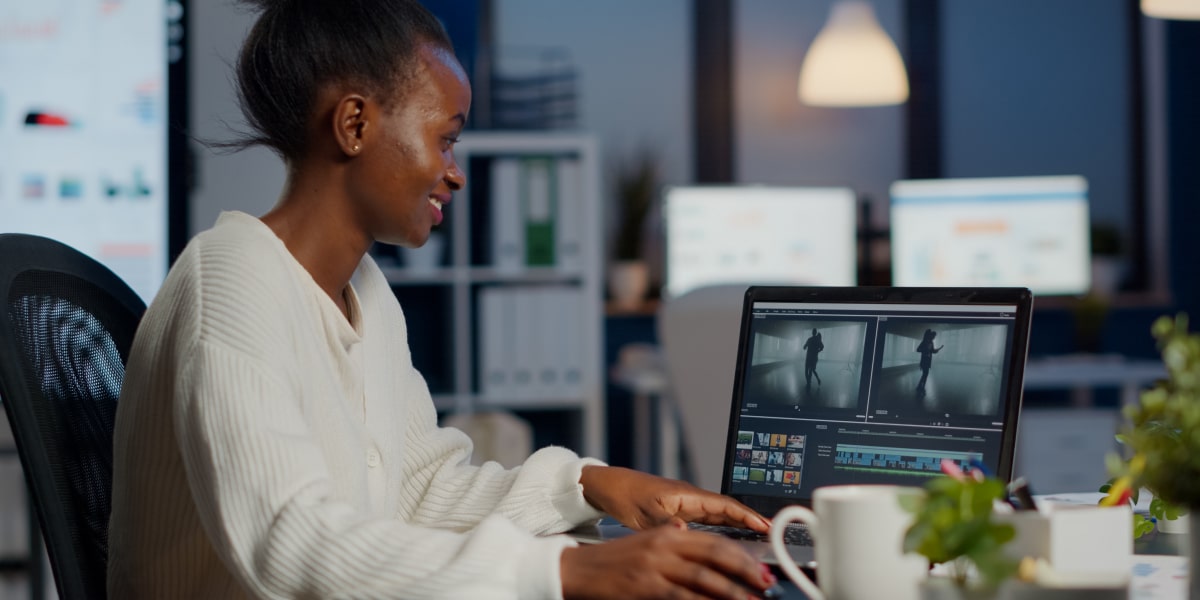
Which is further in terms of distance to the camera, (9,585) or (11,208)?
(9,585)

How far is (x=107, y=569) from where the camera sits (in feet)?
3.43

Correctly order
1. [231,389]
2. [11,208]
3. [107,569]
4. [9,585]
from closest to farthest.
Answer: [231,389] < [107,569] < [11,208] < [9,585]

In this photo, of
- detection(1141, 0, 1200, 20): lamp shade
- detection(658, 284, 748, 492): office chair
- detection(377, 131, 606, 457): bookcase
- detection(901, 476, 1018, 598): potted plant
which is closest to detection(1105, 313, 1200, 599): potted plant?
detection(901, 476, 1018, 598): potted plant

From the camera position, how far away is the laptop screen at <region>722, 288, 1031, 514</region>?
104cm

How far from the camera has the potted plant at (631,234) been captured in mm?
4207

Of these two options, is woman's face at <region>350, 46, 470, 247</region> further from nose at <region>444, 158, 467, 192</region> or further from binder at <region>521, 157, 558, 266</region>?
binder at <region>521, 157, 558, 266</region>

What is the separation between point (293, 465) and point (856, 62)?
3.43 metres

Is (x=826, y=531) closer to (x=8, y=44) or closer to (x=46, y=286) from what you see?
(x=46, y=286)

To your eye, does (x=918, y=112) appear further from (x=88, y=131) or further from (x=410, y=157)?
(x=410, y=157)

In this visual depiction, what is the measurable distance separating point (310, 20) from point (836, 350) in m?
0.54

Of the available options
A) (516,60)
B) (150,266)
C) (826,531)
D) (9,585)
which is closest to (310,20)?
(826,531)

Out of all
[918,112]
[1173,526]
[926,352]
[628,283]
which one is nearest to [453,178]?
[926,352]

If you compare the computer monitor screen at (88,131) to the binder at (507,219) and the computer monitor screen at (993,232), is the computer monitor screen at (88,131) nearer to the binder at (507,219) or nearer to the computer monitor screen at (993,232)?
the binder at (507,219)

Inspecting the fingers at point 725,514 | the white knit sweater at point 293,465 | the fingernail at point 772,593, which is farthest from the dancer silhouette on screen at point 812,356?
the fingernail at point 772,593
